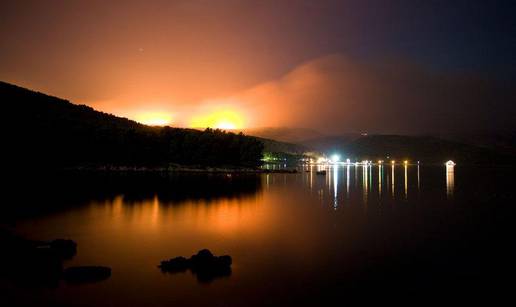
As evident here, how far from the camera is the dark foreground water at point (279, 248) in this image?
623 inches

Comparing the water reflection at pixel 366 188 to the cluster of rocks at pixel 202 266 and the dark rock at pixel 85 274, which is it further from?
the dark rock at pixel 85 274

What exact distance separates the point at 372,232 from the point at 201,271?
15707mm

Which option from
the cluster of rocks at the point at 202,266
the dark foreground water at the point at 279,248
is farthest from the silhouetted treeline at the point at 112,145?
the cluster of rocks at the point at 202,266

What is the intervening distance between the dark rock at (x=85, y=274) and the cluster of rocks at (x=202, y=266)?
2.55m

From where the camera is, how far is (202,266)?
1834 centimetres

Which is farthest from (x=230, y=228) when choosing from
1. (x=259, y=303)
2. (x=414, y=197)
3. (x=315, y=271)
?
(x=414, y=197)

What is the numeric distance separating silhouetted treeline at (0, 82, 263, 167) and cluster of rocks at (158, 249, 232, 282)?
98.8 metres

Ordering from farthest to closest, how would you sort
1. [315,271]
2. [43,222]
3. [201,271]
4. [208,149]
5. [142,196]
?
[208,149] < [142,196] < [43,222] < [315,271] < [201,271]

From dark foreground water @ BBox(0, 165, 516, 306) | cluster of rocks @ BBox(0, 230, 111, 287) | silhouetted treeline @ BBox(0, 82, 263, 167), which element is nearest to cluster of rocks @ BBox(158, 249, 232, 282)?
dark foreground water @ BBox(0, 165, 516, 306)

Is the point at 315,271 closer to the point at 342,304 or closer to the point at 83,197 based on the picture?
the point at 342,304

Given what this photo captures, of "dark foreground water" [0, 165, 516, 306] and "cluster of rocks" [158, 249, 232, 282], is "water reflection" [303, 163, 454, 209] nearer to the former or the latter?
"dark foreground water" [0, 165, 516, 306]

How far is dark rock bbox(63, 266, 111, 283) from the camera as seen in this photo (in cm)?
1664

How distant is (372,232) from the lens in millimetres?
29672

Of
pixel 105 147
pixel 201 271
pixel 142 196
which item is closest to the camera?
pixel 201 271
